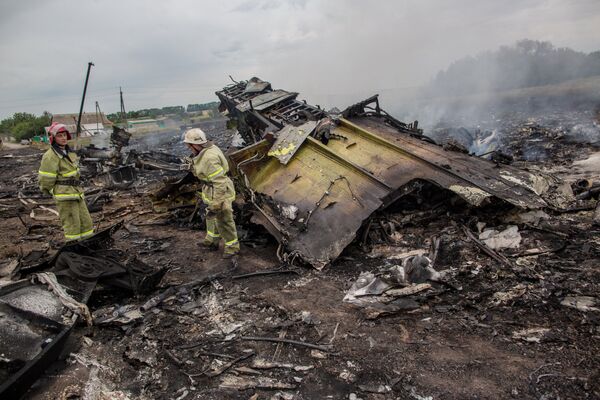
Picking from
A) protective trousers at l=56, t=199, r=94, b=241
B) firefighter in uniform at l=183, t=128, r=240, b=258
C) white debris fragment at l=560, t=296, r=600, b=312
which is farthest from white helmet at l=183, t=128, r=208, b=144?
white debris fragment at l=560, t=296, r=600, b=312

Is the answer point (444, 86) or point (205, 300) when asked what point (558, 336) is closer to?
point (205, 300)

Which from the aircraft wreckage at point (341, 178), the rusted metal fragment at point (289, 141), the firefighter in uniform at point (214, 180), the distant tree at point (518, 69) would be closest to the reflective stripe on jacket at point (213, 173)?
the firefighter in uniform at point (214, 180)

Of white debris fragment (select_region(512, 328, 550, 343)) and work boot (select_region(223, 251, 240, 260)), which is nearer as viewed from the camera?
white debris fragment (select_region(512, 328, 550, 343))

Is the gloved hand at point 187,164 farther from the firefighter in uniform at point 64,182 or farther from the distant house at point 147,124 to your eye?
the distant house at point 147,124

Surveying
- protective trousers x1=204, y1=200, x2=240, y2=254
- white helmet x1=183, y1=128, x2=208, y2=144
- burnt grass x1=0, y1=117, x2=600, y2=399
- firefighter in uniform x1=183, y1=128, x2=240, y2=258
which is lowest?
burnt grass x1=0, y1=117, x2=600, y2=399

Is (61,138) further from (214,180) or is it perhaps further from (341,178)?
(341,178)

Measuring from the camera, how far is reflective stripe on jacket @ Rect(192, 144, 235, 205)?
473 cm

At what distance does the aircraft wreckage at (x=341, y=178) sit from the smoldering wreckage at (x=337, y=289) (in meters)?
0.03

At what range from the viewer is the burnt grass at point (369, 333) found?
Result: 8.52 feet

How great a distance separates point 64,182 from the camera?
474 centimetres

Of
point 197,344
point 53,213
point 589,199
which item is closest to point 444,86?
point 589,199

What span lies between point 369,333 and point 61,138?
4349mm

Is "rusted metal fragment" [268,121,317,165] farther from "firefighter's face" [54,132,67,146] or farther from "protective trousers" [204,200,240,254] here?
"firefighter's face" [54,132,67,146]

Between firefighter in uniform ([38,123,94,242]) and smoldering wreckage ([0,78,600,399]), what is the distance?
68 cm
